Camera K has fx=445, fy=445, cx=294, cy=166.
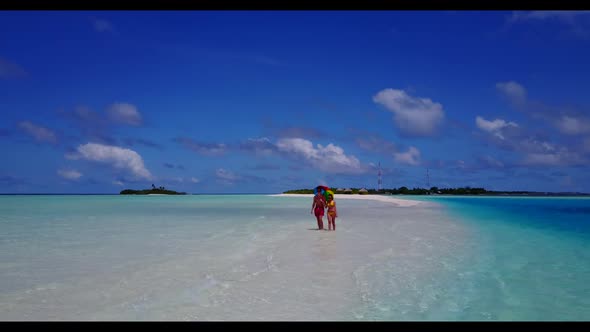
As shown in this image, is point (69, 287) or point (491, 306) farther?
point (69, 287)

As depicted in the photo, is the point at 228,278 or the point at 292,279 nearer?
the point at 292,279

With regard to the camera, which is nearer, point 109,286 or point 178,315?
point 178,315

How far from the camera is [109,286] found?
7.05 m

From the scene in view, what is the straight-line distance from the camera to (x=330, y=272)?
8.08 meters

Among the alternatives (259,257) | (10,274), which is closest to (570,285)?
(259,257)
